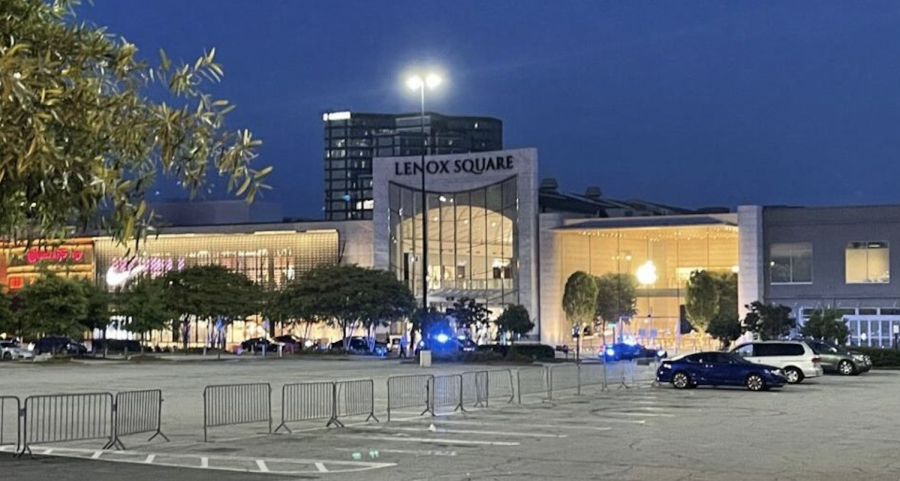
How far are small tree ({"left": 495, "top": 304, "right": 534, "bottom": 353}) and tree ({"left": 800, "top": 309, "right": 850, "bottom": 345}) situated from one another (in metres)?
27.3

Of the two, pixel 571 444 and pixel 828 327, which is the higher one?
pixel 828 327

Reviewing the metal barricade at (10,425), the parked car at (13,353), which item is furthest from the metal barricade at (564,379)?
the parked car at (13,353)

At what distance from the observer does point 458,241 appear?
104 metres

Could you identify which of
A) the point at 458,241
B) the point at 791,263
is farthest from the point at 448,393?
the point at 458,241

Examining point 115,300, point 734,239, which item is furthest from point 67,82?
point 734,239

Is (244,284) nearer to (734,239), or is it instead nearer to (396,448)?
(734,239)

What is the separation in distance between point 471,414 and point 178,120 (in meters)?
20.7

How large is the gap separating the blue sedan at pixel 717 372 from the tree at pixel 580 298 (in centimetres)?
5143

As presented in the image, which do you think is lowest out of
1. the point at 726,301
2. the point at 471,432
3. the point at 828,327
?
the point at 471,432

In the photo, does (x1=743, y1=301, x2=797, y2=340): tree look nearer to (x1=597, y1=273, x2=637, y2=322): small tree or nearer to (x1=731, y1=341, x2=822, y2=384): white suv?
(x1=731, y1=341, x2=822, y2=384): white suv

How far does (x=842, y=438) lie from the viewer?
22.6m

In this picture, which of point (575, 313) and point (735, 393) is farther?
point (575, 313)

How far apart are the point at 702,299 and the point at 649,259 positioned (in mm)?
28234

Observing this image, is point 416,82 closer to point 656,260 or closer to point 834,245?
point 834,245
